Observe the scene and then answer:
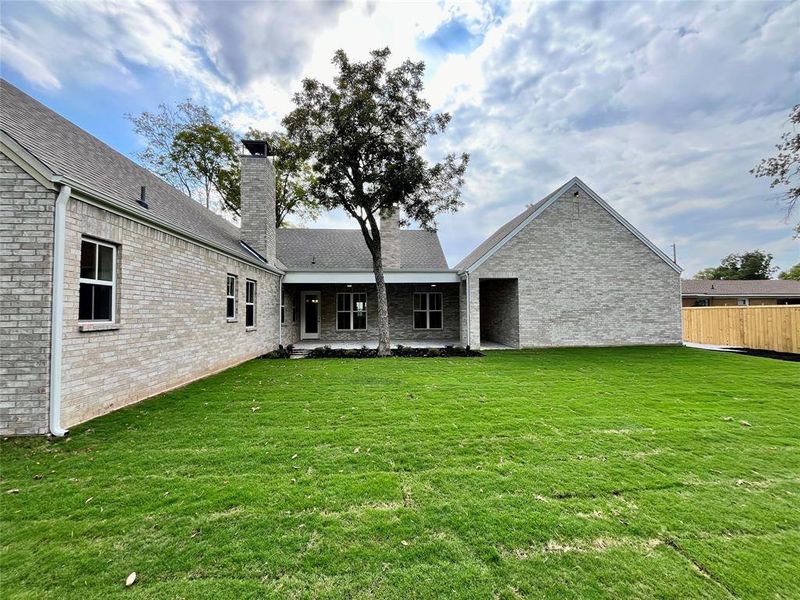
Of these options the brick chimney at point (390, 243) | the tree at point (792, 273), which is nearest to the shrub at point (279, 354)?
the brick chimney at point (390, 243)

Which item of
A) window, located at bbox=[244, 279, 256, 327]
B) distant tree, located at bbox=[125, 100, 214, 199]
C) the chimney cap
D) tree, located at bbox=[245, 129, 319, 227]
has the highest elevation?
distant tree, located at bbox=[125, 100, 214, 199]

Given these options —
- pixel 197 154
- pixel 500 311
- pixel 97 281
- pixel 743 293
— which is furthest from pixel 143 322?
pixel 743 293

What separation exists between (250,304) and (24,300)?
6.61 m

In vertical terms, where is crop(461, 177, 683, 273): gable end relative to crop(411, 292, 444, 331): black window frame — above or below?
above

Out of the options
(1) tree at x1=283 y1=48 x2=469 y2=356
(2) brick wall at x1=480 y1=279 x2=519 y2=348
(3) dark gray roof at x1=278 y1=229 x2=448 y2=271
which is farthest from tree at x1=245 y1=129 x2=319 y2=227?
(2) brick wall at x1=480 y1=279 x2=519 y2=348

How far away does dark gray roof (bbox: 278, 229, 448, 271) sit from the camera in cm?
1622

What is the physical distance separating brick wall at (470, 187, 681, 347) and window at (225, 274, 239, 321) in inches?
327

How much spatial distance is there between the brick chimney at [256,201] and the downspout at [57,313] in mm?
7886

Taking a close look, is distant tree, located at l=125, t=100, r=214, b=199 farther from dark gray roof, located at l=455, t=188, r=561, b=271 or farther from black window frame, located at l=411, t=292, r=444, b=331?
dark gray roof, located at l=455, t=188, r=561, b=271

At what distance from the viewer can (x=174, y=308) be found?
677cm

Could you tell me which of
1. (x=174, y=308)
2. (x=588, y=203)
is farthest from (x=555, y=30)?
(x=174, y=308)

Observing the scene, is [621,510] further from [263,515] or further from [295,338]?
[295,338]

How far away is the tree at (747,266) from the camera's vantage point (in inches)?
1598

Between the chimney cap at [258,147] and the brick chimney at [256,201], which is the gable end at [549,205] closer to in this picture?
the brick chimney at [256,201]
